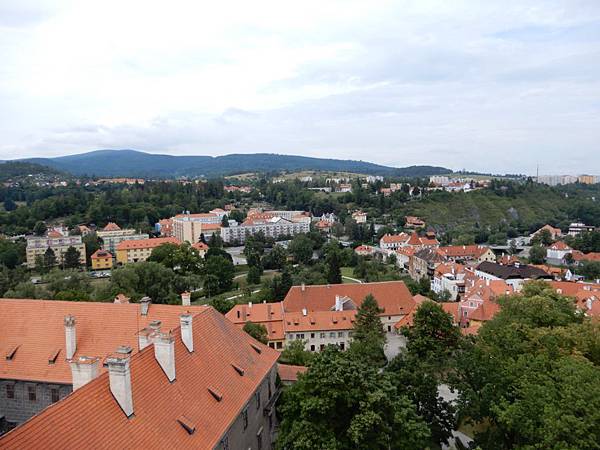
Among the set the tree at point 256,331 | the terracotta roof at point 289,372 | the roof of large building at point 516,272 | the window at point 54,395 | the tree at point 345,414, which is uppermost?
the tree at point 345,414

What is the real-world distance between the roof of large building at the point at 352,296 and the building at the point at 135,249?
50.9 m

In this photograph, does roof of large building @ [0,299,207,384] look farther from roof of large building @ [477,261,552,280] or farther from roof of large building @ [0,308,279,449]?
roof of large building @ [477,261,552,280]

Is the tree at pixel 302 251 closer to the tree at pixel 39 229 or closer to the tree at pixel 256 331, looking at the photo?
the tree at pixel 256 331

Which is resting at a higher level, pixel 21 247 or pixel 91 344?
pixel 91 344

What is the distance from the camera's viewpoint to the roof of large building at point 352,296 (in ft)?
155

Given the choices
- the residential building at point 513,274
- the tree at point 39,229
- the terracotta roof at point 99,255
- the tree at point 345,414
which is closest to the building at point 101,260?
the terracotta roof at point 99,255

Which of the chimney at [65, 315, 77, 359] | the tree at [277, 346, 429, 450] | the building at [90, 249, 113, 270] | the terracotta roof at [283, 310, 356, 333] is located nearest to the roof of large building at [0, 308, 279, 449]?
the tree at [277, 346, 429, 450]

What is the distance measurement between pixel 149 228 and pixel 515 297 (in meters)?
99.6

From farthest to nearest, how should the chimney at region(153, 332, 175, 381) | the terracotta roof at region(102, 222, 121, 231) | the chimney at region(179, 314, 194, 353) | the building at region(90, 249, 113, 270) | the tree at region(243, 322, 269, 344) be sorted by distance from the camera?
1. the terracotta roof at region(102, 222, 121, 231)
2. the building at region(90, 249, 113, 270)
3. the tree at region(243, 322, 269, 344)
4. the chimney at region(179, 314, 194, 353)
5. the chimney at region(153, 332, 175, 381)

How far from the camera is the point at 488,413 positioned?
66.7 feet

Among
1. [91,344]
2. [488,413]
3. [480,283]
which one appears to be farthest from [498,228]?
[91,344]

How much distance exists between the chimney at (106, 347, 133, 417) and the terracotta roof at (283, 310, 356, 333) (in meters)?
29.6

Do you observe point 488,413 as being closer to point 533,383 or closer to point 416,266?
point 533,383

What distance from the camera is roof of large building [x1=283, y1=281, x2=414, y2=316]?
47094 mm
